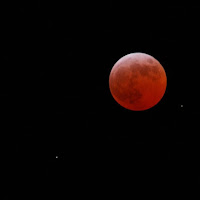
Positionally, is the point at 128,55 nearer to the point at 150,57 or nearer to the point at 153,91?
the point at 150,57

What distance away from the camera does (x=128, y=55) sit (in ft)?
30.5

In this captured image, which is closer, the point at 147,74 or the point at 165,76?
the point at 147,74

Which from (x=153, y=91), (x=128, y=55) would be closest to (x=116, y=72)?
(x=128, y=55)

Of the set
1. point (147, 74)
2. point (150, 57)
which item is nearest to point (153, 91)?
point (147, 74)

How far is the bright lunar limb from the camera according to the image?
8.74 metres

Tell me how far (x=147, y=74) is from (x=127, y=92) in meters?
0.78

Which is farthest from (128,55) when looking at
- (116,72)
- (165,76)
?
(165,76)

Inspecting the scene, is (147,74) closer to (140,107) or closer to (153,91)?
(153,91)

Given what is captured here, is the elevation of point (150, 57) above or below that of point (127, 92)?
above

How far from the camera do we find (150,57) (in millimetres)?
9258

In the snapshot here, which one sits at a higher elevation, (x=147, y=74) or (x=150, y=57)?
(x=150, y=57)

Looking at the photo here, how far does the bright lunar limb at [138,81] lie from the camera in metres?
8.74

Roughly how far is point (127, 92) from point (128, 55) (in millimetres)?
1226

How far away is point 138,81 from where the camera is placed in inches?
343
